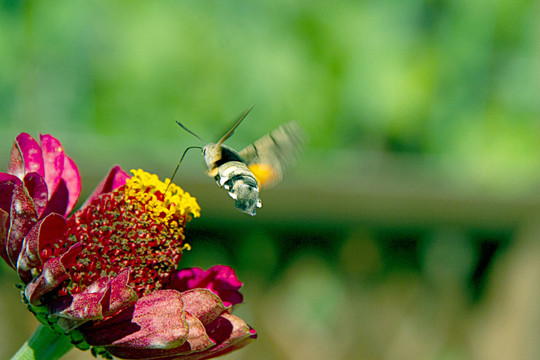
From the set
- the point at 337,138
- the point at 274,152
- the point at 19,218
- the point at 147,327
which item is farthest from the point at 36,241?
the point at 337,138

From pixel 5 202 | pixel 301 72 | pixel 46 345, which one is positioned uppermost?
pixel 301 72

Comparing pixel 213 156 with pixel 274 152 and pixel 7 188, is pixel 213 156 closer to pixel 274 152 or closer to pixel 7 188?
A: pixel 274 152

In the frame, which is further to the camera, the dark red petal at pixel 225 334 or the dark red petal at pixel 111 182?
the dark red petal at pixel 111 182

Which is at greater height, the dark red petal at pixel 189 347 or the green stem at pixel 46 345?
the dark red petal at pixel 189 347

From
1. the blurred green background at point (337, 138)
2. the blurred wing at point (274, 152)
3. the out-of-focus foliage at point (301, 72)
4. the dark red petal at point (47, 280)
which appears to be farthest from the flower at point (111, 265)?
the out-of-focus foliage at point (301, 72)

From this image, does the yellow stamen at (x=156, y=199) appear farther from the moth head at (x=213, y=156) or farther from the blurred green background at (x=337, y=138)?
the blurred green background at (x=337, y=138)

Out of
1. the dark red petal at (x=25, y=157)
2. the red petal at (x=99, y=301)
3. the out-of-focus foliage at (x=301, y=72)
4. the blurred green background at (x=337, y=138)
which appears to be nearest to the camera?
the red petal at (x=99, y=301)
